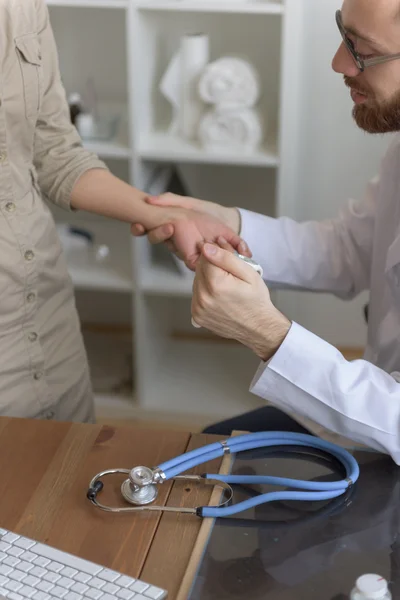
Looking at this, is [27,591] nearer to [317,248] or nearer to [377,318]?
Answer: [377,318]

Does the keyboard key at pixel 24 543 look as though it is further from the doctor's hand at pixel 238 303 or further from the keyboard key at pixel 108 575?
the doctor's hand at pixel 238 303

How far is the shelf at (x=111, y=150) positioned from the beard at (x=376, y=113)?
3.72ft

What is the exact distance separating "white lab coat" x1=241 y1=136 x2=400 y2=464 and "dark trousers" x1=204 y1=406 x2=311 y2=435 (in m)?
0.21

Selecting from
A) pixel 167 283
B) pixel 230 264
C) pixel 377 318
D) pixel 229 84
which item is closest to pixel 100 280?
pixel 167 283

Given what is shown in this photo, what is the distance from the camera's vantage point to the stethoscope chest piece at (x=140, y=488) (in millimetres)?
1129

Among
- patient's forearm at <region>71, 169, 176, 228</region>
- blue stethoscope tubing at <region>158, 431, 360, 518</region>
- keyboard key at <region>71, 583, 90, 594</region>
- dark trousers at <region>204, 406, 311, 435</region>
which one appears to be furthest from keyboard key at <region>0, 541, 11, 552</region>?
patient's forearm at <region>71, 169, 176, 228</region>

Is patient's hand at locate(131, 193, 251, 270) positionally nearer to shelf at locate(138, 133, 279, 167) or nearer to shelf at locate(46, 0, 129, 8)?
shelf at locate(138, 133, 279, 167)

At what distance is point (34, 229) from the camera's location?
60.7 inches

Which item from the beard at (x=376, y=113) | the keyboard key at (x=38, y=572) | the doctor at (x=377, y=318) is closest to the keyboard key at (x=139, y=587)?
the keyboard key at (x=38, y=572)

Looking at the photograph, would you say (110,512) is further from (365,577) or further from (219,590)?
(365,577)

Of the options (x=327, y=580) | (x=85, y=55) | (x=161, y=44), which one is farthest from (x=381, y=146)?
(x=327, y=580)

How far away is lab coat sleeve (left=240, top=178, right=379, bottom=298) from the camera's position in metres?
1.76

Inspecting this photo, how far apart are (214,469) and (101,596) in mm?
285

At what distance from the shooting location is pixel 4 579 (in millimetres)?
987
